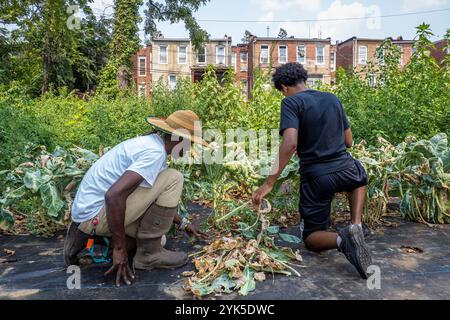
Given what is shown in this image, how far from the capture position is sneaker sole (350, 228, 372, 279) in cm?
243

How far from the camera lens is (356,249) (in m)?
2.48

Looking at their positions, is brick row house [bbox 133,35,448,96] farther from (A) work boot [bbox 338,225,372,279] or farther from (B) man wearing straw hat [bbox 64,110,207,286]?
(A) work boot [bbox 338,225,372,279]

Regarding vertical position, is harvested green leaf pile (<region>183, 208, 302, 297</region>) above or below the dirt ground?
above

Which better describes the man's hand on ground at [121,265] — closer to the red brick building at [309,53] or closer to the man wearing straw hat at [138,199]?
the man wearing straw hat at [138,199]

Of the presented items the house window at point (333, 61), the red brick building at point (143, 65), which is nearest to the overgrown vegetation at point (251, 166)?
the red brick building at point (143, 65)

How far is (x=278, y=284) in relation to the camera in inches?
95.0

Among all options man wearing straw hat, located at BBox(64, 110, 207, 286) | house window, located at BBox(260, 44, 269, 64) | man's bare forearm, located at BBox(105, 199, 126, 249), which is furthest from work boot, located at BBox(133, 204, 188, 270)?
house window, located at BBox(260, 44, 269, 64)

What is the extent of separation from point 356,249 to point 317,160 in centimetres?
71

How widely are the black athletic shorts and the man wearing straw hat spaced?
0.89 metres

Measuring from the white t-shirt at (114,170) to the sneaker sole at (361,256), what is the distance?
1.29m

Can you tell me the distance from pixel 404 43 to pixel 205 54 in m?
16.3

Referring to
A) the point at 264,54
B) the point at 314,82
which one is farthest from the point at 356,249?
the point at 264,54

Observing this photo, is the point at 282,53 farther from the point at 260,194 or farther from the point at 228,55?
the point at 260,194
